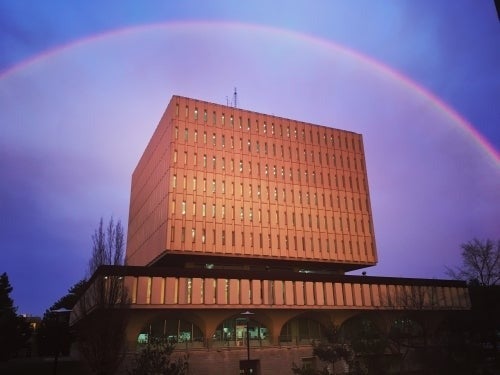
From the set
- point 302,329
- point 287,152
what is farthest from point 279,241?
point 287,152

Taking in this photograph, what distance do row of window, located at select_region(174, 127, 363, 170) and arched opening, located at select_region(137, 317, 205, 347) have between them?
24917 millimetres

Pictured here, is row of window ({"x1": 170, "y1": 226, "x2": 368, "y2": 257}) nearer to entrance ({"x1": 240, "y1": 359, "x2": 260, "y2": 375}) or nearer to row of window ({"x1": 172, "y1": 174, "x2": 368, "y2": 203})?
row of window ({"x1": 172, "y1": 174, "x2": 368, "y2": 203})

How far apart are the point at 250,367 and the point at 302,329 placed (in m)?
9.86

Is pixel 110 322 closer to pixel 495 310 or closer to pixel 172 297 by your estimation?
pixel 172 297

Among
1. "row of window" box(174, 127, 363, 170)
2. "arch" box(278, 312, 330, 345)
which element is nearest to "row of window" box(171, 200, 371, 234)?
"row of window" box(174, 127, 363, 170)

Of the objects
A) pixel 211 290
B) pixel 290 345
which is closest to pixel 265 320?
pixel 290 345

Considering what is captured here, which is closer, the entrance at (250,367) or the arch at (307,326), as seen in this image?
the entrance at (250,367)

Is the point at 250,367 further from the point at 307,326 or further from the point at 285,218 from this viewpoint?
the point at 285,218

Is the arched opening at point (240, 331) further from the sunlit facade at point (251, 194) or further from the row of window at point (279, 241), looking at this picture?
the row of window at point (279, 241)

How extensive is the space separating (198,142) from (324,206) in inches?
838

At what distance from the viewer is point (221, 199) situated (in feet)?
190

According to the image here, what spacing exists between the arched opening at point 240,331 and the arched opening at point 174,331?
2.20m

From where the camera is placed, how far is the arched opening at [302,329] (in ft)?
161

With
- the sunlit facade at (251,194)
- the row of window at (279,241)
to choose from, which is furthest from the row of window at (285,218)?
the row of window at (279,241)
